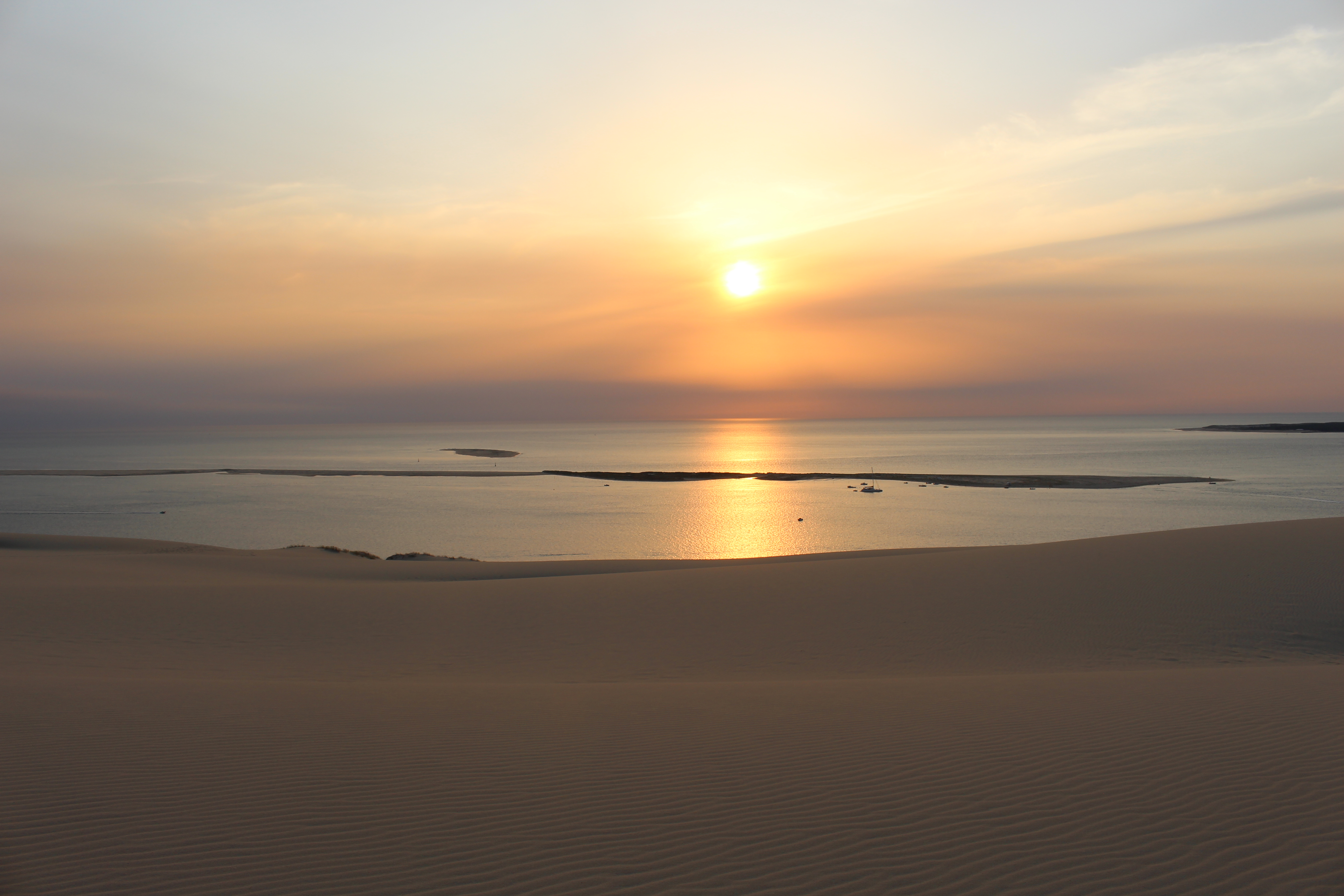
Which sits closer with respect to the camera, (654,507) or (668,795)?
(668,795)

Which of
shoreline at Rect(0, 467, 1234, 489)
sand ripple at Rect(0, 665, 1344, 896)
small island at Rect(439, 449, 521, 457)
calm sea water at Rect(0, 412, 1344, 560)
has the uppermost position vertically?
small island at Rect(439, 449, 521, 457)

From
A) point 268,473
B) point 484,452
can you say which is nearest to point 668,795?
point 268,473

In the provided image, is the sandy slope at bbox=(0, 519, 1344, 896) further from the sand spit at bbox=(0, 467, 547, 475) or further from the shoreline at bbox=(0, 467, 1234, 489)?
the sand spit at bbox=(0, 467, 547, 475)

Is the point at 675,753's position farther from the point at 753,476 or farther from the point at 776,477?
the point at 753,476

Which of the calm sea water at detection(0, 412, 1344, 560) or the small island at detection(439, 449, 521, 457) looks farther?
the small island at detection(439, 449, 521, 457)

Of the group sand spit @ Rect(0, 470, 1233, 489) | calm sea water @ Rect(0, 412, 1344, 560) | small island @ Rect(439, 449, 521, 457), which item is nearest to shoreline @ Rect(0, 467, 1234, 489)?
sand spit @ Rect(0, 470, 1233, 489)

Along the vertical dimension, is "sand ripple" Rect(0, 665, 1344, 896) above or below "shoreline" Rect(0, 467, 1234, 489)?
below

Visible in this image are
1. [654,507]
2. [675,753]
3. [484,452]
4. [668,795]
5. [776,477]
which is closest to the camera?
[668,795]
